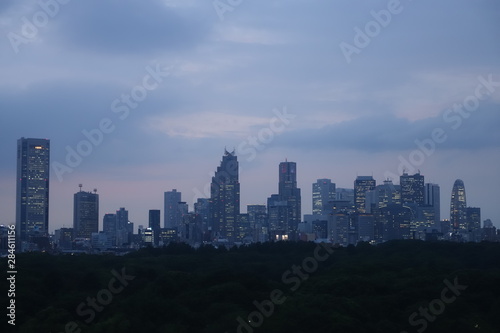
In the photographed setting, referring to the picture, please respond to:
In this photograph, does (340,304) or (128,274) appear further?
(128,274)

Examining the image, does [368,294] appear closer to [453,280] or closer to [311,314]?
[453,280]

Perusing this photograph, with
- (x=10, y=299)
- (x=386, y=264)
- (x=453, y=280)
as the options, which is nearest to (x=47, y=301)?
(x=10, y=299)

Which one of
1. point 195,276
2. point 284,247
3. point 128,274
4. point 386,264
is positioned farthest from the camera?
point 284,247

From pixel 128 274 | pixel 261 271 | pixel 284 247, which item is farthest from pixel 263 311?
pixel 284 247

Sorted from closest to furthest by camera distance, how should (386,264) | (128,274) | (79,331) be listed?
(79,331) < (128,274) < (386,264)

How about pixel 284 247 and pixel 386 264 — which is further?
pixel 284 247

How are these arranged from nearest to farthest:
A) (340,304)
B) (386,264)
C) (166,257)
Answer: (340,304) → (386,264) → (166,257)

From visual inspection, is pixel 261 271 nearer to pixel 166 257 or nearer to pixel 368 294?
pixel 166 257

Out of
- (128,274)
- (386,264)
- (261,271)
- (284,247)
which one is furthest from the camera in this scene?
(284,247)
